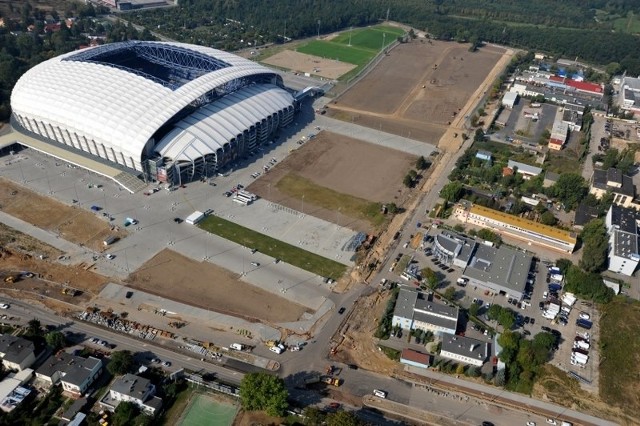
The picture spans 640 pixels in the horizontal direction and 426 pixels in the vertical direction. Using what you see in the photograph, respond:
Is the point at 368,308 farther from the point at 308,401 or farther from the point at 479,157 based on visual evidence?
the point at 479,157

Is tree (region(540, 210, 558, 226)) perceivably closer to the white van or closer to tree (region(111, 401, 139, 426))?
the white van

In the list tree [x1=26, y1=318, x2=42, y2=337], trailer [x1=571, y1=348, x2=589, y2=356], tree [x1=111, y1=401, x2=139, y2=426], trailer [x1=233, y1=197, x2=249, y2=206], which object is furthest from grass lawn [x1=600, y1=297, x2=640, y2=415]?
tree [x1=26, y1=318, x2=42, y2=337]

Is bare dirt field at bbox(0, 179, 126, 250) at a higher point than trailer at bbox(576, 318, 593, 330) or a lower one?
higher

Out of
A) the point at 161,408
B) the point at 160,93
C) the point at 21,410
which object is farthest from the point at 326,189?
the point at 21,410

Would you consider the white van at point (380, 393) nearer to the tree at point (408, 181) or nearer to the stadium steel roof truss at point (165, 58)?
the tree at point (408, 181)

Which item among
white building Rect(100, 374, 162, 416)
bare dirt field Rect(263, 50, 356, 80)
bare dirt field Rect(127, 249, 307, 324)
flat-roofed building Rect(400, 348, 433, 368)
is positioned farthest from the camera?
bare dirt field Rect(263, 50, 356, 80)

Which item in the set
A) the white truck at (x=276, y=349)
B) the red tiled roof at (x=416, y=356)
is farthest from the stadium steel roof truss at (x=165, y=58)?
the red tiled roof at (x=416, y=356)
